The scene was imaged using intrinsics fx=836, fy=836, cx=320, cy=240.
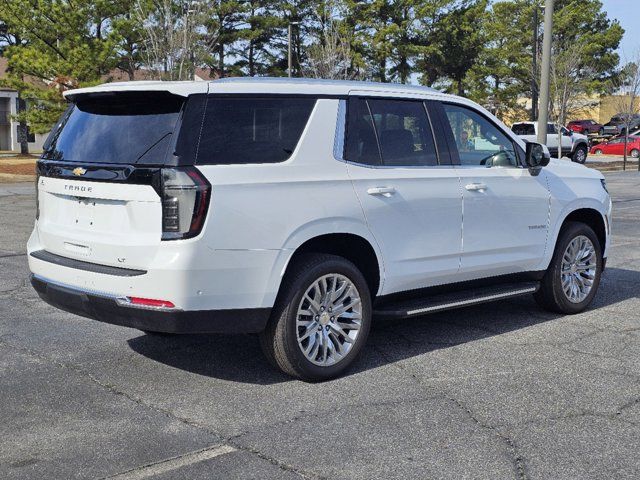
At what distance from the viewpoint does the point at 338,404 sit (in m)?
4.95

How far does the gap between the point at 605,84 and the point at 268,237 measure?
57.4 metres

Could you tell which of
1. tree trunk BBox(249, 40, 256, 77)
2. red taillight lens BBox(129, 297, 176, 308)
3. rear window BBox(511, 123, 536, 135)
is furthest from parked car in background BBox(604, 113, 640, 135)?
red taillight lens BBox(129, 297, 176, 308)

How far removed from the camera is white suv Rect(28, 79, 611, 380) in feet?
15.8

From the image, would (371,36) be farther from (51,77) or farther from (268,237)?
(268,237)

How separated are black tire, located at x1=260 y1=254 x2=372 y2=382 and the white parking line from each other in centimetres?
102

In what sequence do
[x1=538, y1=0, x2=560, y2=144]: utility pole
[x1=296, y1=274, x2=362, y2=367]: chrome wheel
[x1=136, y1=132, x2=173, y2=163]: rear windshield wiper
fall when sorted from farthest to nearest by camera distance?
A: [x1=538, y1=0, x2=560, y2=144]: utility pole
[x1=296, y1=274, x2=362, y2=367]: chrome wheel
[x1=136, y1=132, x2=173, y2=163]: rear windshield wiper

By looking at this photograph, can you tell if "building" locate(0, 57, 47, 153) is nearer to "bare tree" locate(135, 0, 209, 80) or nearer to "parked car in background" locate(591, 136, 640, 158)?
"bare tree" locate(135, 0, 209, 80)

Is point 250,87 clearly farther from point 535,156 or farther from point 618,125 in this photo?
point 618,125

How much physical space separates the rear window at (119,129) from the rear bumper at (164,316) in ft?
2.78

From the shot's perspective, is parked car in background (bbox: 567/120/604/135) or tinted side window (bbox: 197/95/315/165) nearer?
tinted side window (bbox: 197/95/315/165)

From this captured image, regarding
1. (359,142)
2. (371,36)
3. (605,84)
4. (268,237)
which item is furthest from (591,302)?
(605,84)

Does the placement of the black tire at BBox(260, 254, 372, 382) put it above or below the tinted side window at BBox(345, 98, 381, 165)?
below

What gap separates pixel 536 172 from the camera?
22.3 ft

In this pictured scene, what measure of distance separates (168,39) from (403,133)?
28.7 m
